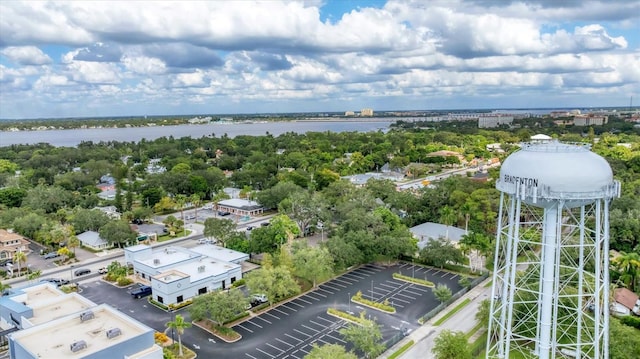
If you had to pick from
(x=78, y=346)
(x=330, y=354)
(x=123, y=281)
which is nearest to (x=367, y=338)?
(x=330, y=354)

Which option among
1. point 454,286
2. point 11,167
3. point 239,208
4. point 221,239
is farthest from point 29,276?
point 11,167

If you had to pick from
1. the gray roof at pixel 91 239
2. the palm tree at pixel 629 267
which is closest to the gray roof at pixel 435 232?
the palm tree at pixel 629 267

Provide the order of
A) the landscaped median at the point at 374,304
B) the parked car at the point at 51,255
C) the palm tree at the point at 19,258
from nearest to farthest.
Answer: the landscaped median at the point at 374,304
the palm tree at the point at 19,258
the parked car at the point at 51,255

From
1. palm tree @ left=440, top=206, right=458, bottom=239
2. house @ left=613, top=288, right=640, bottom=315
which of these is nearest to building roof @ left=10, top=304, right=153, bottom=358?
house @ left=613, top=288, right=640, bottom=315

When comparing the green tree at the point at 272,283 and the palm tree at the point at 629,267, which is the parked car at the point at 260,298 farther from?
the palm tree at the point at 629,267

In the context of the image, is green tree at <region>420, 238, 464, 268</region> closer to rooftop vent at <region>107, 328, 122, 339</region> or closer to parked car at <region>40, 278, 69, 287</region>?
rooftop vent at <region>107, 328, 122, 339</region>

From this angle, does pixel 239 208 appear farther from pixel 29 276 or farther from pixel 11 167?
pixel 11 167
